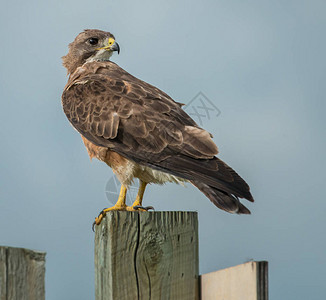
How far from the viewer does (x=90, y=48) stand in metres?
6.91

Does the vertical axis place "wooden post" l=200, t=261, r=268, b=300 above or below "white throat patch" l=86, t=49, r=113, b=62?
below

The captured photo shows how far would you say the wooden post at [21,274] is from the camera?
252 centimetres

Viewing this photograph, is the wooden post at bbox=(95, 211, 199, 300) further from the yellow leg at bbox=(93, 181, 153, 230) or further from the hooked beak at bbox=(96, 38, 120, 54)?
the hooked beak at bbox=(96, 38, 120, 54)

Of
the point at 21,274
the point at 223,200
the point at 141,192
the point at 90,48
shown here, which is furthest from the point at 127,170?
the point at 21,274

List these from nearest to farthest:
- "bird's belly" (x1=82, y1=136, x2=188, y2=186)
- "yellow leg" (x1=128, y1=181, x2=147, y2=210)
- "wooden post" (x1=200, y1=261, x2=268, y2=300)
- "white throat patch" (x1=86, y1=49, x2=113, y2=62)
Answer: "wooden post" (x1=200, y1=261, x2=268, y2=300) → "bird's belly" (x1=82, y1=136, x2=188, y2=186) → "yellow leg" (x1=128, y1=181, x2=147, y2=210) → "white throat patch" (x1=86, y1=49, x2=113, y2=62)

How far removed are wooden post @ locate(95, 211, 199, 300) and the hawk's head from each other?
405cm

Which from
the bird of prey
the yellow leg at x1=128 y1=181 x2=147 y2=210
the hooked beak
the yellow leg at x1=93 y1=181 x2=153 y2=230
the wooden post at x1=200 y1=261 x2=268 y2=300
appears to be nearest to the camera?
the wooden post at x1=200 y1=261 x2=268 y2=300

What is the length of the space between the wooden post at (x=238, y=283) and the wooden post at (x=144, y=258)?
10 cm

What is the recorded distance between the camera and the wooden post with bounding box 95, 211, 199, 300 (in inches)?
119

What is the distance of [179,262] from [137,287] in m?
0.29

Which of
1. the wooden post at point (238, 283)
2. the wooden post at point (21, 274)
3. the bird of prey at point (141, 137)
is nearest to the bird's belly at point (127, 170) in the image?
the bird of prey at point (141, 137)

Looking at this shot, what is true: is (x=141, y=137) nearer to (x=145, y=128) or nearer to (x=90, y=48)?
(x=145, y=128)

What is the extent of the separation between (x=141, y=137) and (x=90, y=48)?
2.23 metres

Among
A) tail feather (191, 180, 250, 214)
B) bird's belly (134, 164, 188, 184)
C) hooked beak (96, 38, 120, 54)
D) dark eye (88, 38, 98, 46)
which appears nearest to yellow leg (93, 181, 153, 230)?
bird's belly (134, 164, 188, 184)
